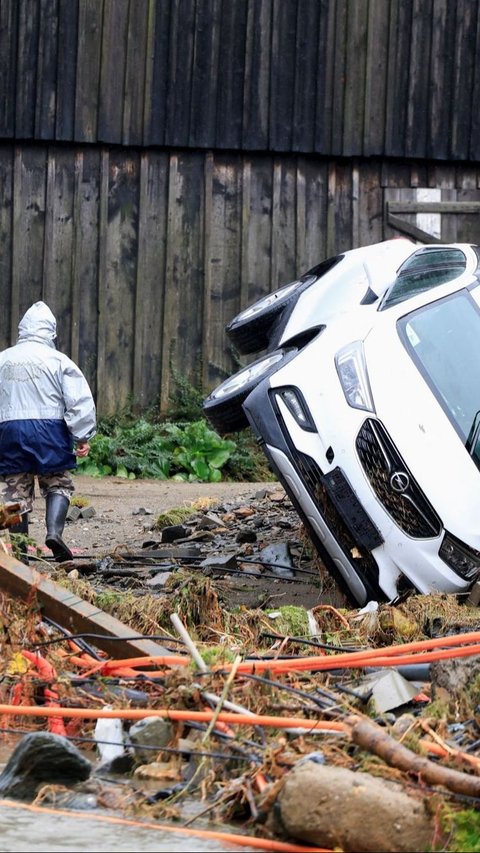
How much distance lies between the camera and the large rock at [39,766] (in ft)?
14.9

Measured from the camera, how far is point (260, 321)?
9672 mm

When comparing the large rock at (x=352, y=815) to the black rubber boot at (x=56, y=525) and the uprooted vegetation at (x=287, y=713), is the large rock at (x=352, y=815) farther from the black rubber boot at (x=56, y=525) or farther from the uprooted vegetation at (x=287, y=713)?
the black rubber boot at (x=56, y=525)

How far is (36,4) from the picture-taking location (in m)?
14.2

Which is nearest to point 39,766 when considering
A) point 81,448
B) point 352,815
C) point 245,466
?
point 352,815

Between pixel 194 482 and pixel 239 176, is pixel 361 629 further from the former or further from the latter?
pixel 239 176

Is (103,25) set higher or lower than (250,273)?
higher

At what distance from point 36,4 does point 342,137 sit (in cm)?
363

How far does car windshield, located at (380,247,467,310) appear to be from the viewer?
8.45 m

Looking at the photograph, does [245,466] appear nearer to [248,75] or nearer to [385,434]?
[248,75]

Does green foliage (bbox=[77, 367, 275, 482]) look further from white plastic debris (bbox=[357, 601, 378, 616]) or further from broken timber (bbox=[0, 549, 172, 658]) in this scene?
broken timber (bbox=[0, 549, 172, 658])

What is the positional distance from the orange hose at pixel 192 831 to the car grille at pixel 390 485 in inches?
127

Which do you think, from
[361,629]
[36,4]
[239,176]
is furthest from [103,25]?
[361,629]

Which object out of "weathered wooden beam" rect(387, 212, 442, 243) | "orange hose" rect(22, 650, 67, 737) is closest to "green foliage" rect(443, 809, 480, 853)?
"orange hose" rect(22, 650, 67, 737)

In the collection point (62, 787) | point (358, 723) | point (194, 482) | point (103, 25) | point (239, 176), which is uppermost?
point (103, 25)
